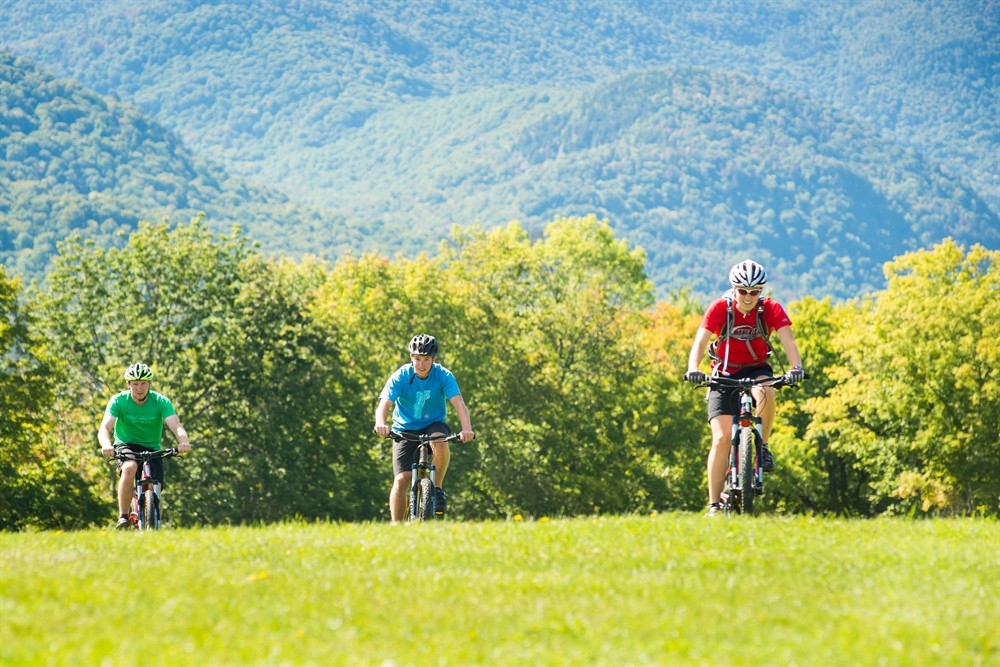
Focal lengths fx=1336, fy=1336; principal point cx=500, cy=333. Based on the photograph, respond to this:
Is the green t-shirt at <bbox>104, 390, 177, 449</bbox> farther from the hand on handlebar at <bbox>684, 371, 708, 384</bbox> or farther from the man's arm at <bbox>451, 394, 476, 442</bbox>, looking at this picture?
the hand on handlebar at <bbox>684, 371, 708, 384</bbox>

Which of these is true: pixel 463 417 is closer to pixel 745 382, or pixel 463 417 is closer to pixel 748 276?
pixel 745 382

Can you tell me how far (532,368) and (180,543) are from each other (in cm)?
4279

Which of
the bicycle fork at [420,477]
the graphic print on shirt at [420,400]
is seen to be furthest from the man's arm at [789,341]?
the bicycle fork at [420,477]

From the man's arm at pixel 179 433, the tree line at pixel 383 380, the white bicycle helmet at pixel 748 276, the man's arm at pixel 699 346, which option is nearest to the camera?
the white bicycle helmet at pixel 748 276

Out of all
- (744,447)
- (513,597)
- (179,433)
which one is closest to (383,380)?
(179,433)

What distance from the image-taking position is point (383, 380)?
169 feet

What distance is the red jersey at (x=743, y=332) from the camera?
13.6 meters

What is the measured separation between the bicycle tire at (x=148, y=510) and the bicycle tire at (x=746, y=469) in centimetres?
694

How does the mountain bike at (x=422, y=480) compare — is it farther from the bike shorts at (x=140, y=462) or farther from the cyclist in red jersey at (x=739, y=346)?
the bike shorts at (x=140, y=462)

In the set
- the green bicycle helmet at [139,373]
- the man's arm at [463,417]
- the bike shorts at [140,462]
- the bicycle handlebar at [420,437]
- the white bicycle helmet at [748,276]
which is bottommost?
the bike shorts at [140,462]

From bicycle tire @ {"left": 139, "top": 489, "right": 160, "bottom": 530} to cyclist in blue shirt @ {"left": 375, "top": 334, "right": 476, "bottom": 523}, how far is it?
3026mm

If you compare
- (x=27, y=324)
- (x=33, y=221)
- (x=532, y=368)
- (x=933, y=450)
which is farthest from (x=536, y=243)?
(x=33, y=221)

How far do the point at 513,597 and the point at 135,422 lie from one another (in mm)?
8153

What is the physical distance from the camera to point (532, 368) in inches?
2144
